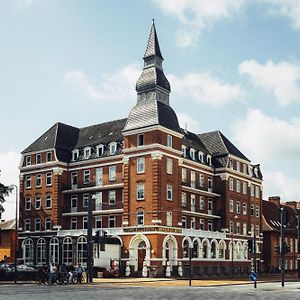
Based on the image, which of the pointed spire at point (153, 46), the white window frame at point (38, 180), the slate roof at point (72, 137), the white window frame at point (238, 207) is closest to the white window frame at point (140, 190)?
the slate roof at point (72, 137)

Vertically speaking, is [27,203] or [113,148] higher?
[113,148]


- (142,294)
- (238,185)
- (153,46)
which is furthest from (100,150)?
(142,294)

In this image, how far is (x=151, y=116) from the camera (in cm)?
7388

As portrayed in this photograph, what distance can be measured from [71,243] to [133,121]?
740 inches

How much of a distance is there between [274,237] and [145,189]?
122 ft

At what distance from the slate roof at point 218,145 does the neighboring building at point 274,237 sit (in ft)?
46.1

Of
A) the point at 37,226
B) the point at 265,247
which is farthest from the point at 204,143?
the point at 37,226

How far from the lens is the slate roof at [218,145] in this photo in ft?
294

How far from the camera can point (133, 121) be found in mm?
75812

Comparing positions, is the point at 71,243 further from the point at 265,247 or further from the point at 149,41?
the point at 265,247

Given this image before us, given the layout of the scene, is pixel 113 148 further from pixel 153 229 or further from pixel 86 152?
pixel 153 229

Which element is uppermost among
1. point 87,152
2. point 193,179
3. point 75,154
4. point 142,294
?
point 87,152

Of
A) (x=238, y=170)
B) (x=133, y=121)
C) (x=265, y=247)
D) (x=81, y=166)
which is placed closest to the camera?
(x=133, y=121)

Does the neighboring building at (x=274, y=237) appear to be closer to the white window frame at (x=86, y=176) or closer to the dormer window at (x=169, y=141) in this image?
the dormer window at (x=169, y=141)
